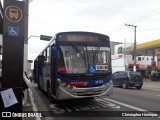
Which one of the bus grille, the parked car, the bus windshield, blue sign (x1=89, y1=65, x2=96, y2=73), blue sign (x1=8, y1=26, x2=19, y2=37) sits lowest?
the parked car

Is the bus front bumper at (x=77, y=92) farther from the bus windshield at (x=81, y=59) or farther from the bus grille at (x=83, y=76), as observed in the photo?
the bus windshield at (x=81, y=59)

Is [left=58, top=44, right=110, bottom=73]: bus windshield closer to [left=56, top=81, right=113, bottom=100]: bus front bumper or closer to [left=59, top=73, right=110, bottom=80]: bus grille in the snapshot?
[left=59, top=73, right=110, bottom=80]: bus grille

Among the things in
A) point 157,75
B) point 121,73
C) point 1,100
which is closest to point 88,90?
point 1,100

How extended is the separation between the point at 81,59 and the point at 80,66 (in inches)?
11.8

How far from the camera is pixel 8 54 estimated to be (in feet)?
20.4

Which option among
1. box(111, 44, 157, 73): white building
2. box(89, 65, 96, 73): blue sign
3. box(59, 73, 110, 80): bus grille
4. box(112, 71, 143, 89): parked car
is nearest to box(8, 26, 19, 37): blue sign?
box(59, 73, 110, 80): bus grille

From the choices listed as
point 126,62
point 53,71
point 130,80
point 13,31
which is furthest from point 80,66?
point 126,62

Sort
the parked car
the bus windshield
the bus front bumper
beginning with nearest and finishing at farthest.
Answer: the bus front bumper < the bus windshield < the parked car

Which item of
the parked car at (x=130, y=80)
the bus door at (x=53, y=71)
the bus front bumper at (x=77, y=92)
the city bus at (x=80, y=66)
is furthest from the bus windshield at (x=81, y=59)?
the parked car at (x=130, y=80)

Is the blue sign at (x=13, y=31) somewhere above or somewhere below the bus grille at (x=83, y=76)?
above

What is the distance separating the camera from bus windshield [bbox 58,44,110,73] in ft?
37.4

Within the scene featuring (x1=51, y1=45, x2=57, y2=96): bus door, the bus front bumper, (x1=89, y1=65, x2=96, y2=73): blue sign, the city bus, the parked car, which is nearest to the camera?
the bus front bumper

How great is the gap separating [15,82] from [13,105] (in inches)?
20.8

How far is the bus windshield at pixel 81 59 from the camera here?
11.4m
